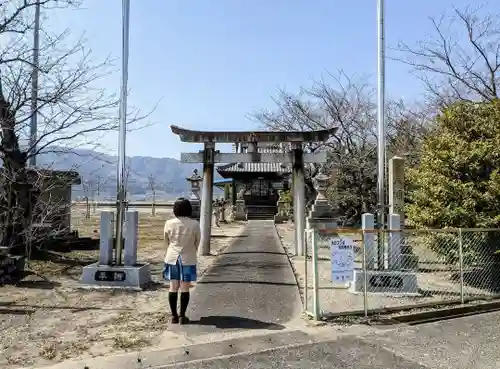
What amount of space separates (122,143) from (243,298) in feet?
12.5

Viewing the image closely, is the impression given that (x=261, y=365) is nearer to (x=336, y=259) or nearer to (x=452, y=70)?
(x=336, y=259)

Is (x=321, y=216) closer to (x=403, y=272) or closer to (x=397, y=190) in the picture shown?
(x=397, y=190)

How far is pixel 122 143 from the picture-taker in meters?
8.91

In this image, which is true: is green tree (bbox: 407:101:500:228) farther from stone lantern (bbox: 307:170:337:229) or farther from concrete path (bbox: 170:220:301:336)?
stone lantern (bbox: 307:170:337:229)

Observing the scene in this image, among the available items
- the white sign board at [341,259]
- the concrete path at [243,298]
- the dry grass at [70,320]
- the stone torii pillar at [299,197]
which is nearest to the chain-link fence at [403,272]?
the white sign board at [341,259]

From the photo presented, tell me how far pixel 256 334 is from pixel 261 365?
1.06 m

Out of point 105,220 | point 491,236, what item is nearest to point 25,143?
point 105,220

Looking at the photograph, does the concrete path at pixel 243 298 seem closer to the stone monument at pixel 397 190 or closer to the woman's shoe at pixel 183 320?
the woman's shoe at pixel 183 320

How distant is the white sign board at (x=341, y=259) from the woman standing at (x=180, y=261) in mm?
2114

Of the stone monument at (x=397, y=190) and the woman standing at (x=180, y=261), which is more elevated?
the stone monument at (x=397, y=190)

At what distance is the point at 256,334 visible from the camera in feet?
19.5

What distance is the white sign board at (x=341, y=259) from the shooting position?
22.8 ft

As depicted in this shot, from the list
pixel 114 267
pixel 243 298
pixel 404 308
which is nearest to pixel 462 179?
pixel 404 308

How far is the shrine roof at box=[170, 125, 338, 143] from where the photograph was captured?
14.9 meters
